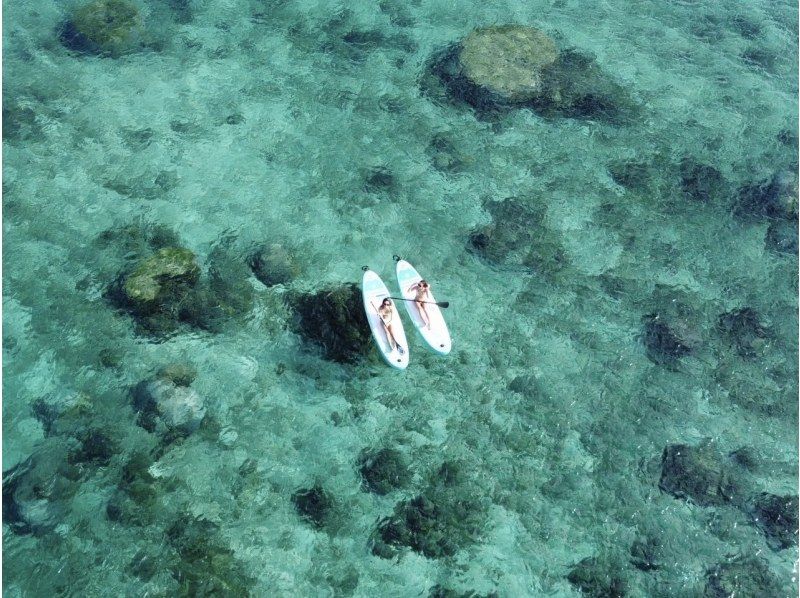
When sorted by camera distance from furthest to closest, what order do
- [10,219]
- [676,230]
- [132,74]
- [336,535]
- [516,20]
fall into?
[516,20]
[132,74]
[676,230]
[10,219]
[336,535]

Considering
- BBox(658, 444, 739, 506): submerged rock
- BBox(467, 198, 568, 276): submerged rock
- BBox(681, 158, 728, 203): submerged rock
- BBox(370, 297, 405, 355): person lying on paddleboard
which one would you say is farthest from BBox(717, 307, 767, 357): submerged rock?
BBox(370, 297, 405, 355): person lying on paddleboard

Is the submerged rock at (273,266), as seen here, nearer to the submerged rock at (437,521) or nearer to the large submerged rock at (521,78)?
the submerged rock at (437,521)

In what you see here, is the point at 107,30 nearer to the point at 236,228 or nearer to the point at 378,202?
the point at 236,228

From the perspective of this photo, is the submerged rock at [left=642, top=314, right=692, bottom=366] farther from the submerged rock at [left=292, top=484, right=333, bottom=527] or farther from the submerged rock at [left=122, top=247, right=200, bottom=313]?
the submerged rock at [left=122, top=247, right=200, bottom=313]

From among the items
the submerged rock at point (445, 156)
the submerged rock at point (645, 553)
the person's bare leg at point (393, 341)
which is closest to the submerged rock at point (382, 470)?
the person's bare leg at point (393, 341)

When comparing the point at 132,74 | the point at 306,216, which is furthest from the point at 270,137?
the point at 132,74
